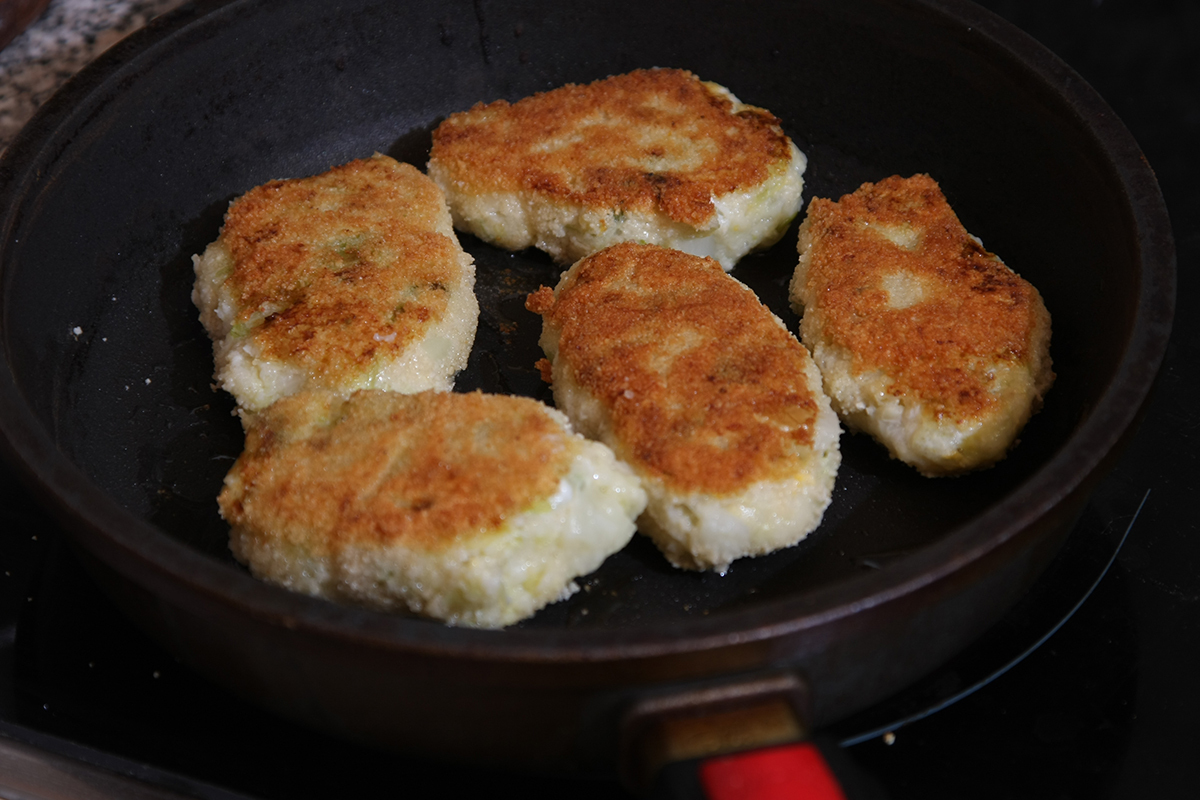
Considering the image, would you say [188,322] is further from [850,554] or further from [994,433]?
[994,433]

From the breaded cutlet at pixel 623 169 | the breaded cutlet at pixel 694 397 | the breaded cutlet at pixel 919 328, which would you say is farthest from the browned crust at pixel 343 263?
the breaded cutlet at pixel 919 328

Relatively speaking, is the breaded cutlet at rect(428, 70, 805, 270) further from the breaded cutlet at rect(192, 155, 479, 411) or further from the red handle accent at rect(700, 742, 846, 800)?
the red handle accent at rect(700, 742, 846, 800)

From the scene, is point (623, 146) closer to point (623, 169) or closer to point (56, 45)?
point (623, 169)

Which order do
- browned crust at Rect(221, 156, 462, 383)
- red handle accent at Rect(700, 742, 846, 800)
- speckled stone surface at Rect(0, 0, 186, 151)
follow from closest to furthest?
red handle accent at Rect(700, 742, 846, 800) < browned crust at Rect(221, 156, 462, 383) < speckled stone surface at Rect(0, 0, 186, 151)

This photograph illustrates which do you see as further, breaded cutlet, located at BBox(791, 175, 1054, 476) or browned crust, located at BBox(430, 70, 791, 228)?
browned crust, located at BBox(430, 70, 791, 228)

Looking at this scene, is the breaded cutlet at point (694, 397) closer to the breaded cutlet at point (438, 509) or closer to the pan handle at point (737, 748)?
the breaded cutlet at point (438, 509)

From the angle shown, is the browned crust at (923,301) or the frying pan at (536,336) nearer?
the frying pan at (536,336)

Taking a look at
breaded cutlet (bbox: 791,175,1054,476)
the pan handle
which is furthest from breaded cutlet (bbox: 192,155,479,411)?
the pan handle

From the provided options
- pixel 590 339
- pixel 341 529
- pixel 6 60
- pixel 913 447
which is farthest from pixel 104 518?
pixel 6 60
